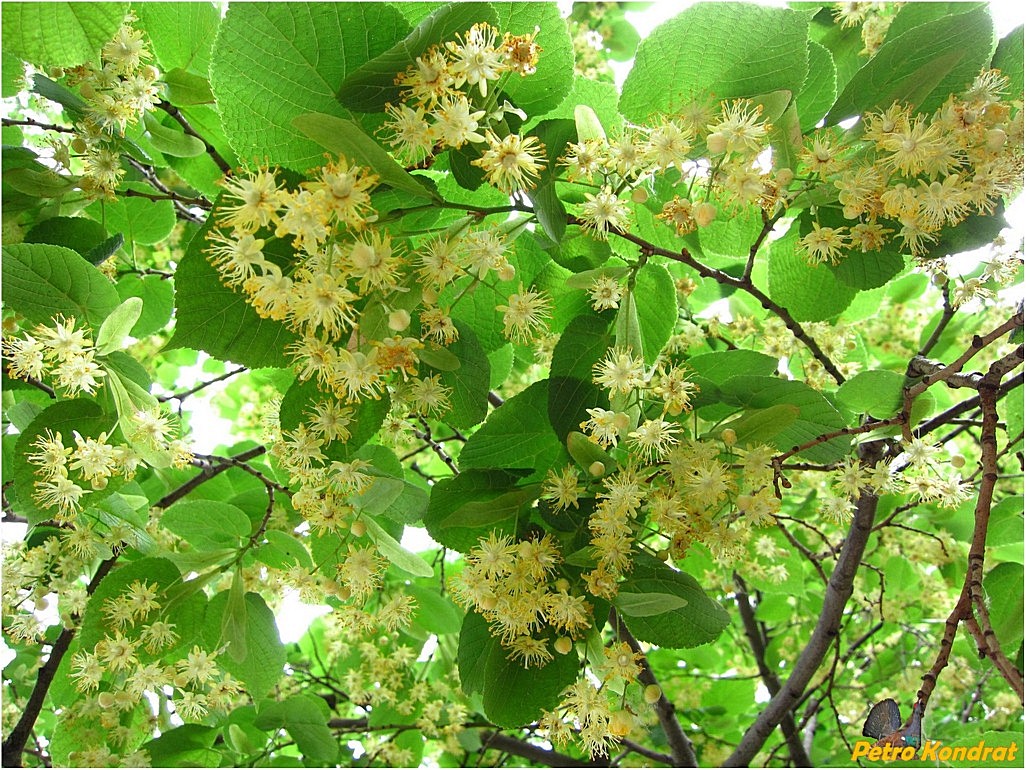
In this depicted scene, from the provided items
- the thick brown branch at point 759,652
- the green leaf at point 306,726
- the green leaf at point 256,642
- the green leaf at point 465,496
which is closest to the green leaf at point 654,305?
the green leaf at point 465,496

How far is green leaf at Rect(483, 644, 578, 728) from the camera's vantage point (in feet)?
3.35

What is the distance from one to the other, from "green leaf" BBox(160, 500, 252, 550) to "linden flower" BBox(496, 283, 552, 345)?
68 cm

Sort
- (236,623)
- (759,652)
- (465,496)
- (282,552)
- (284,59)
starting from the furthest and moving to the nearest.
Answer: (759,652), (282,552), (236,623), (465,496), (284,59)

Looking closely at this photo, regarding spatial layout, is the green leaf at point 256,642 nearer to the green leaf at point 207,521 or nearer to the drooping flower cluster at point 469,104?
the green leaf at point 207,521

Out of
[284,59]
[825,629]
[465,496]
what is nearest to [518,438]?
[465,496]

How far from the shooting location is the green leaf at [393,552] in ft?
3.66

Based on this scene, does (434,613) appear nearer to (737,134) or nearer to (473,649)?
(473,649)

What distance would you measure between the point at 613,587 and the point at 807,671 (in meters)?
1.16

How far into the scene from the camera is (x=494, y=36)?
79 centimetres

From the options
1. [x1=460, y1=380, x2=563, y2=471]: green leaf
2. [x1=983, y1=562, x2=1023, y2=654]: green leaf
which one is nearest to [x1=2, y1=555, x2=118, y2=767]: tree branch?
[x1=460, y1=380, x2=563, y2=471]: green leaf

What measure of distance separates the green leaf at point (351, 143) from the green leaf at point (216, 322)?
0.24 metres

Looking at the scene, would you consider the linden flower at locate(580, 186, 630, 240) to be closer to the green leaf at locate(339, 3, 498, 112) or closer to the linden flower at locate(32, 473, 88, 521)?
the green leaf at locate(339, 3, 498, 112)

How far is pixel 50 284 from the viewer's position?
1124 millimetres

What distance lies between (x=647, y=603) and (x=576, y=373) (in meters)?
0.30
